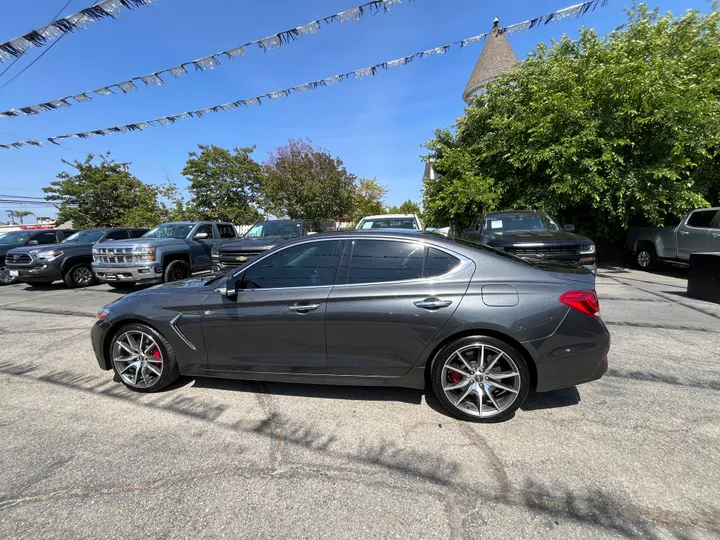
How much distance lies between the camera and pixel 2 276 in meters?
11.4

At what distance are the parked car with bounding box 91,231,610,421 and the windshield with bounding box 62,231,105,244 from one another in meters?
9.81

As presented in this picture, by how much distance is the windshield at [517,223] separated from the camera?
857 cm

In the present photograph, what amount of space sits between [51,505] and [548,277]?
367 cm

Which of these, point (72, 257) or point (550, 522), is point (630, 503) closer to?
point (550, 522)

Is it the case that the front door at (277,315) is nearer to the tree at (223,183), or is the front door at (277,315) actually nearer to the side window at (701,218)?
the side window at (701,218)

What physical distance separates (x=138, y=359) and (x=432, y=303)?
114 inches

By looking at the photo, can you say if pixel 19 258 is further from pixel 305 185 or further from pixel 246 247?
pixel 305 185

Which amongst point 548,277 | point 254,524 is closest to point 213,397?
point 254,524

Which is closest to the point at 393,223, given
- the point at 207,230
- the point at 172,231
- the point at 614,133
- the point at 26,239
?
the point at 207,230

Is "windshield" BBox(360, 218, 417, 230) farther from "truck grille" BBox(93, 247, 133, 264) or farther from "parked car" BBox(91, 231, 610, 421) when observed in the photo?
"parked car" BBox(91, 231, 610, 421)

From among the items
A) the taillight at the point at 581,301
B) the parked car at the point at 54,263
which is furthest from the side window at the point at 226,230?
the taillight at the point at 581,301

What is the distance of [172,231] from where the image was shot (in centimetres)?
1009

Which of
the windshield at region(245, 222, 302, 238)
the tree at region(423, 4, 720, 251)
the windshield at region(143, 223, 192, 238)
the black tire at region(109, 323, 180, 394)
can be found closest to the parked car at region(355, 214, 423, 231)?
the windshield at region(245, 222, 302, 238)

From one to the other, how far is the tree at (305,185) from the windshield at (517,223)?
1766cm
